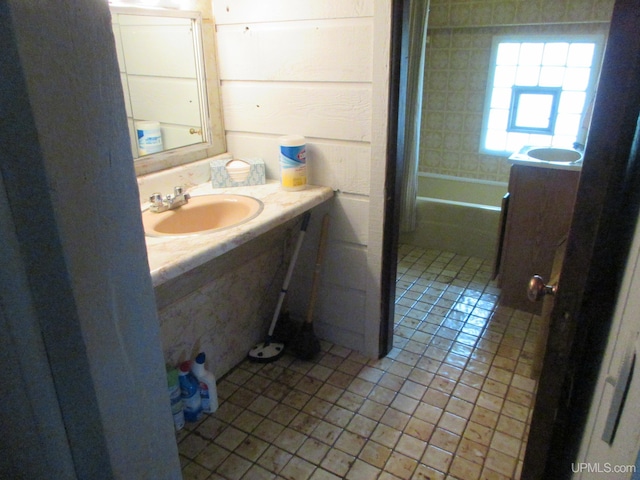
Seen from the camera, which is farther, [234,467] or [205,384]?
[205,384]

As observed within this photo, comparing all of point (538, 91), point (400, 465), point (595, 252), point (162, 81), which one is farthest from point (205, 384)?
point (538, 91)

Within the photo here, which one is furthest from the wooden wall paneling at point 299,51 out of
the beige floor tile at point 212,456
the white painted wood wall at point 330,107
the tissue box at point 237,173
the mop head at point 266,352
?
the beige floor tile at point 212,456

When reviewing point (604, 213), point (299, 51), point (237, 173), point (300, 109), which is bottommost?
point (237, 173)

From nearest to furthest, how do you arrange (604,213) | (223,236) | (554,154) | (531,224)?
1. (604,213)
2. (223,236)
3. (531,224)
4. (554,154)

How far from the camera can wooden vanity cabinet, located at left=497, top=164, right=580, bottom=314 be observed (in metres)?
2.29

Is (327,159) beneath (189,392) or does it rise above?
above

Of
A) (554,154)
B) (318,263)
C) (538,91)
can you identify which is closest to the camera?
(318,263)

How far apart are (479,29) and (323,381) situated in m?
2.99

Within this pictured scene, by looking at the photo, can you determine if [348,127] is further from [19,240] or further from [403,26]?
[19,240]

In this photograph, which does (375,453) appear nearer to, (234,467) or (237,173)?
(234,467)

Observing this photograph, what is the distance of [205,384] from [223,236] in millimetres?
750

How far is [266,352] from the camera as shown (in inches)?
86.0

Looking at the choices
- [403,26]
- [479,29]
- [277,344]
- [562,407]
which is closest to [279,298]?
[277,344]

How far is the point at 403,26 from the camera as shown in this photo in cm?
167
